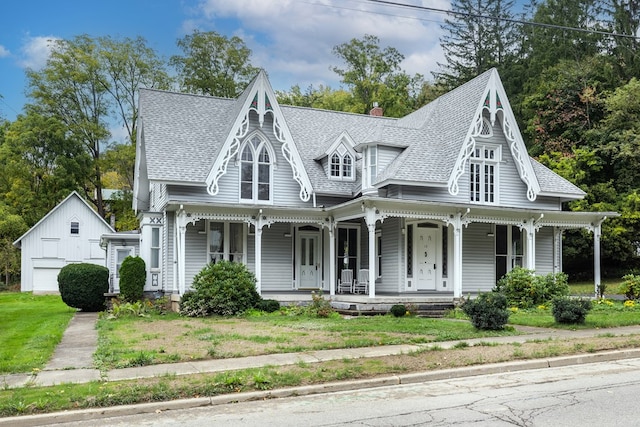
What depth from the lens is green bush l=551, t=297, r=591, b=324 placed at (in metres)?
15.8

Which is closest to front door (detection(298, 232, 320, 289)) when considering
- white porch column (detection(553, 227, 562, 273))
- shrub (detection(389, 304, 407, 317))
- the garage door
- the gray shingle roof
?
the gray shingle roof

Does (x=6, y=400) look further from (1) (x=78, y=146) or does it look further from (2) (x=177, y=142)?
(1) (x=78, y=146)

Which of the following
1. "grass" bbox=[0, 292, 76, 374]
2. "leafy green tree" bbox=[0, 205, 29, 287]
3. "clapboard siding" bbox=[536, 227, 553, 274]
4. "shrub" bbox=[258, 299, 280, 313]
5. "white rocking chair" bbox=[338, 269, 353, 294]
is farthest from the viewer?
"leafy green tree" bbox=[0, 205, 29, 287]

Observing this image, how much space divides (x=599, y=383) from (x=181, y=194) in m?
17.2

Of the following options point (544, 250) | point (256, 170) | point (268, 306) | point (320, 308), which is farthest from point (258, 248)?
point (544, 250)

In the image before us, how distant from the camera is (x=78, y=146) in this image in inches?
1934

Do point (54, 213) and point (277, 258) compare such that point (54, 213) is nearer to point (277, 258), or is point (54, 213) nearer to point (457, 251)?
point (277, 258)

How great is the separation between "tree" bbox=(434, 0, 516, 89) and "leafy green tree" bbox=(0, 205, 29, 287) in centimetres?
3585

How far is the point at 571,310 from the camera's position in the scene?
51.9 ft

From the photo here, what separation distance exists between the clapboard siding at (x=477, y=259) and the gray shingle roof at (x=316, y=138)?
307cm

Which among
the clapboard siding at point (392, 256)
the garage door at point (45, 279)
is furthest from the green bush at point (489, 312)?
the garage door at point (45, 279)

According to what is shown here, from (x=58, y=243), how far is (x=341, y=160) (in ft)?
92.1

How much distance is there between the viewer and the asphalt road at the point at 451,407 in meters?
7.43

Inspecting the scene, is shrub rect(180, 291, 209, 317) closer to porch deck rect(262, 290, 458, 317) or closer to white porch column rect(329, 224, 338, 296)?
porch deck rect(262, 290, 458, 317)
